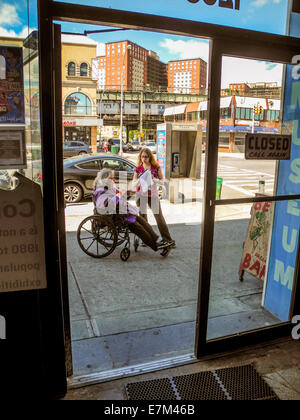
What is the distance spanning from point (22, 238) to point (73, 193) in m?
7.30

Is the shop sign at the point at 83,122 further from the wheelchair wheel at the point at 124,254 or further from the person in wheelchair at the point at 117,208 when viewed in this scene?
the wheelchair wheel at the point at 124,254

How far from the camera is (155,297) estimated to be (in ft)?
13.4

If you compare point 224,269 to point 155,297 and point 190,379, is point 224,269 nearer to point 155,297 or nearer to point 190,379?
point 155,297

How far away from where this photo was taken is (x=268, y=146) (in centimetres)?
299

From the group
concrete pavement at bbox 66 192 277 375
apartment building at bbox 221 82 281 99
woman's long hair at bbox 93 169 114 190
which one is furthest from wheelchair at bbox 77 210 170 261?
apartment building at bbox 221 82 281 99

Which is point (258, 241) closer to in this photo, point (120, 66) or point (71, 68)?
point (71, 68)

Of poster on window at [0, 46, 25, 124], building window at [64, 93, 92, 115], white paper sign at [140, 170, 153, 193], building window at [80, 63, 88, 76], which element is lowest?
white paper sign at [140, 170, 153, 193]

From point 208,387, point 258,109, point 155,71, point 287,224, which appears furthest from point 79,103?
point 155,71

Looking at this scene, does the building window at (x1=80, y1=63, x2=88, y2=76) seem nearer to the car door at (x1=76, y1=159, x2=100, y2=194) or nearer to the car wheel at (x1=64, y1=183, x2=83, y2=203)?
the car door at (x1=76, y1=159, x2=100, y2=194)

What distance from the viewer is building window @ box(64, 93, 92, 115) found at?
3388 centimetres

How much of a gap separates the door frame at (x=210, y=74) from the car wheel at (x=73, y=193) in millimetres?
7022

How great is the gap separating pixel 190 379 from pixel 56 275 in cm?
131

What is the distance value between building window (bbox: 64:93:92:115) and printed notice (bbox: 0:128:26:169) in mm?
A: 33721
